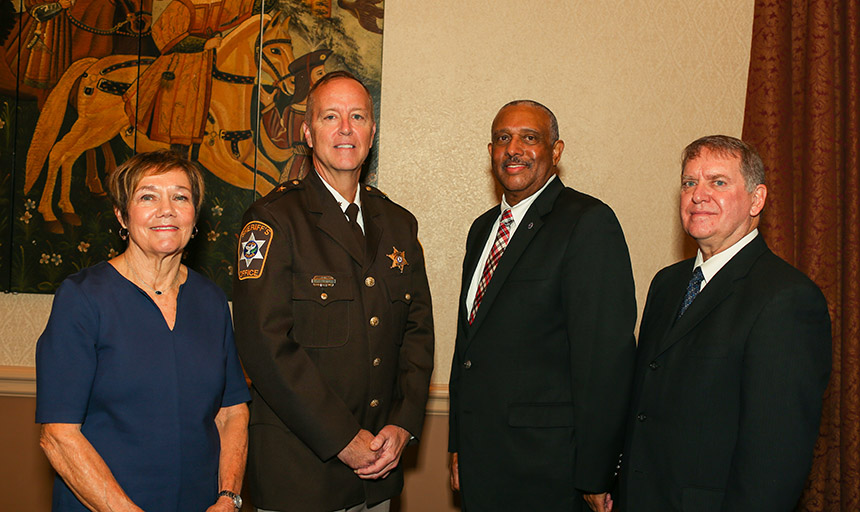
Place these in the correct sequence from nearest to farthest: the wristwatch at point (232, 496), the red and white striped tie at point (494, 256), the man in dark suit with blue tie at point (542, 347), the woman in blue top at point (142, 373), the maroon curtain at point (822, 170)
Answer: the woman in blue top at point (142, 373) < the wristwatch at point (232, 496) < the man in dark suit with blue tie at point (542, 347) < the red and white striped tie at point (494, 256) < the maroon curtain at point (822, 170)

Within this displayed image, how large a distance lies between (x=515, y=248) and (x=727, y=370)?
81cm

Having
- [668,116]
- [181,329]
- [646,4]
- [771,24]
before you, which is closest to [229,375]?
[181,329]

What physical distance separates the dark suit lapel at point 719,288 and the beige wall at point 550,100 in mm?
1641

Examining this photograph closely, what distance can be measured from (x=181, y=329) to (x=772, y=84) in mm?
3018

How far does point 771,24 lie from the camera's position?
128 inches

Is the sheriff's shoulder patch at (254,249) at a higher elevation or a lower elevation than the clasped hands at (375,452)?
higher

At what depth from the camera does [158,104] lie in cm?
330

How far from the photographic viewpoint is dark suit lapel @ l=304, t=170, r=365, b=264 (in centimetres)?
215

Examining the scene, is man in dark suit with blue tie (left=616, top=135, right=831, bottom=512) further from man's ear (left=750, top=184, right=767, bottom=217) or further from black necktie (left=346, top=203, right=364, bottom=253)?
A: black necktie (left=346, top=203, right=364, bottom=253)

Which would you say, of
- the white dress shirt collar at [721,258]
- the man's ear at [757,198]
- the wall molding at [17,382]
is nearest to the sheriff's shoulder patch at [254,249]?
the white dress shirt collar at [721,258]

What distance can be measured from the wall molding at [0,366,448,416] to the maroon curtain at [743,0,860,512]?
1822 mm

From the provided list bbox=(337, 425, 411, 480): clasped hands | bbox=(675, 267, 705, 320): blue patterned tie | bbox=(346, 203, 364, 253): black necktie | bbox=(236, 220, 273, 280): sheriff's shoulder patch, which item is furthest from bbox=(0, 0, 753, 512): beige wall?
bbox=(675, 267, 705, 320): blue patterned tie

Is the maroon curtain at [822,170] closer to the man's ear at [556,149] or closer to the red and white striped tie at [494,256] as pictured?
the man's ear at [556,149]

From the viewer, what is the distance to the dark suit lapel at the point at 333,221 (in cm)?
215
